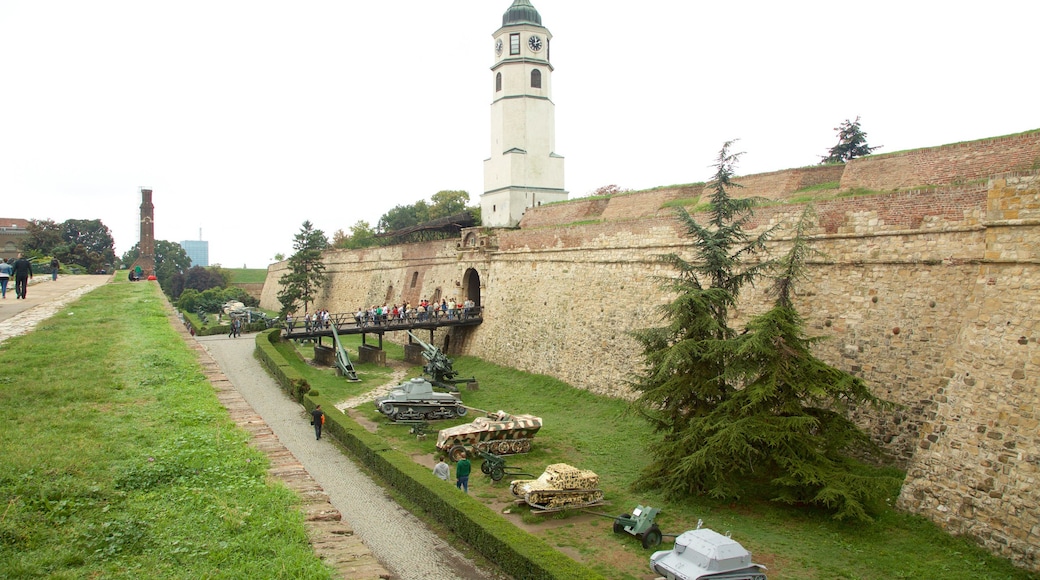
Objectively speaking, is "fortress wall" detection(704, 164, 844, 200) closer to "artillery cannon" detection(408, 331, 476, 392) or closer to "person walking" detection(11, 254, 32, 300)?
"artillery cannon" detection(408, 331, 476, 392)

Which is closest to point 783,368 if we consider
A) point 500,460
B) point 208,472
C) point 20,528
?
point 500,460

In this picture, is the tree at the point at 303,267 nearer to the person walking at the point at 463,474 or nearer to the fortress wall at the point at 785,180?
the fortress wall at the point at 785,180

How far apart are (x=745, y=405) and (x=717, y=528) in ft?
6.35

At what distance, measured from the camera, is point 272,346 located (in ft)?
83.6

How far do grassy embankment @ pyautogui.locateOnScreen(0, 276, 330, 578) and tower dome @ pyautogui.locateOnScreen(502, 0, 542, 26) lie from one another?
1079 inches

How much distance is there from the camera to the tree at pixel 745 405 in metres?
10.3

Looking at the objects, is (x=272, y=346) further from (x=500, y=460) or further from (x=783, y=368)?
(x=783, y=368)

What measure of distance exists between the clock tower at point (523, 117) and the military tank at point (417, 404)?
1679 centimetres

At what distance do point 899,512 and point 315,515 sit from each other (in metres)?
8.31

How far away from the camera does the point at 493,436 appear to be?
14.5 m

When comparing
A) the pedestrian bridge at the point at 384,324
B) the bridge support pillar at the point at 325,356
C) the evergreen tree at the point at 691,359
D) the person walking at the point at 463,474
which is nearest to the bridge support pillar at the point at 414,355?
the pedestrian bridge at the point at 384,324

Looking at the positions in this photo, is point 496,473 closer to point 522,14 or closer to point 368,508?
point 368,508

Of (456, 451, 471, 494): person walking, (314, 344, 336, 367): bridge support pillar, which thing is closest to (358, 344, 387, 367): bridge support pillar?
(314, 344, 336, 367): bridge support pillar

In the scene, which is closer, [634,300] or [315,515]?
[315,515]
